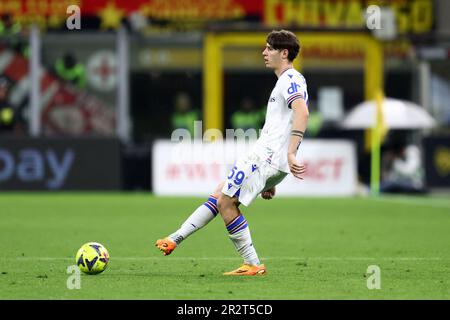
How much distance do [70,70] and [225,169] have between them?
648cm

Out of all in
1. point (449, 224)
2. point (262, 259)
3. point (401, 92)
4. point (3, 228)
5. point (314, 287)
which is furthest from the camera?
point (401, 92)

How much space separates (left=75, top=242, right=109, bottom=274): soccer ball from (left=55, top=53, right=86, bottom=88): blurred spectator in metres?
19.5

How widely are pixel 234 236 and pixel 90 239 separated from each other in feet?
14.9

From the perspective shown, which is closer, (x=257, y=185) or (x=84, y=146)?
(x=257, y=185)

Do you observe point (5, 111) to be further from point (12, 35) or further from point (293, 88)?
point (293, 88)

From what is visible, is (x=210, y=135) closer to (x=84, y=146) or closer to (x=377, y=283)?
(x=84, y=146)

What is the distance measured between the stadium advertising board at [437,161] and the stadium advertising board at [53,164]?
279 inches

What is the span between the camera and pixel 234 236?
1019cm

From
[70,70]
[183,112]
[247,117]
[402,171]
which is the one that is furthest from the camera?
[183,112]

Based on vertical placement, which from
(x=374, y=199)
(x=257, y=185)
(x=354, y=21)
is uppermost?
(x=354, y=21)

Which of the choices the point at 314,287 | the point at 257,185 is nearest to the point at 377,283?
the point at 314,287

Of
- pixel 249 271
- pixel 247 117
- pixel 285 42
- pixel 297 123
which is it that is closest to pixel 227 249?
pixel 249 271

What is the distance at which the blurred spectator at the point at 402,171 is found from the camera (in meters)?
26.8

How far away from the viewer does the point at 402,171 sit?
1059 inches
